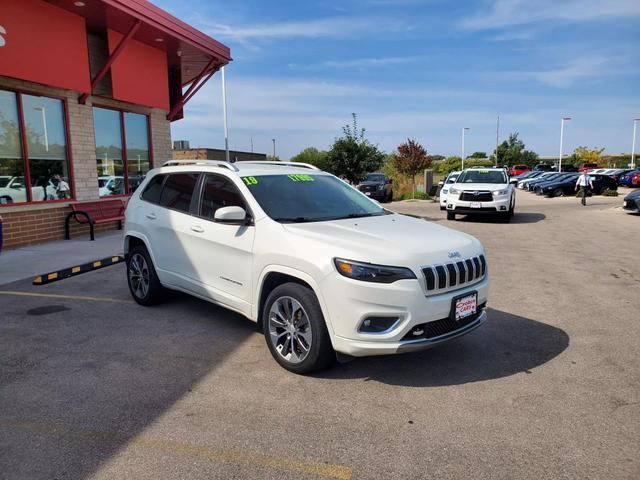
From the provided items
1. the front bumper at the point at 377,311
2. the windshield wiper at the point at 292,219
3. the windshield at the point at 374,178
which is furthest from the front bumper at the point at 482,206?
the front bumper at the point at 377,311

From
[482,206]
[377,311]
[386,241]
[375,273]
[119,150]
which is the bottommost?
[482,206]

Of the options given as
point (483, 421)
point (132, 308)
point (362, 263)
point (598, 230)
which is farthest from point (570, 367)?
point (598, 230)

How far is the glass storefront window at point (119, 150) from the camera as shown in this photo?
13.0 meters

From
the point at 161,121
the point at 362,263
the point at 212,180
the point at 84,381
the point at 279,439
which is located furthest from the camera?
the point at 161,121

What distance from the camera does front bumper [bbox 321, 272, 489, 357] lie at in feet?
11.5

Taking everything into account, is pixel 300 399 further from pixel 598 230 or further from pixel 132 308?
pixel 598 230

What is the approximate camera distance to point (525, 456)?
9.46 ft

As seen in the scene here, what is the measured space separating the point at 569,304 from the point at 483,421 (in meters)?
3.48

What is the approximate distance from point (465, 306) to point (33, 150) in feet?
34.8

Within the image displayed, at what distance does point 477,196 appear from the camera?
15422 millimetres

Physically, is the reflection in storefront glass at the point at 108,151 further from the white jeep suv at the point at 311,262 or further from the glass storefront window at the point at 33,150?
the white jeep suv at the point at 311,262

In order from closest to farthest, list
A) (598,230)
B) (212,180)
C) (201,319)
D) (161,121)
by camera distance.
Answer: (212,180), (201,319), (598,230), (161,121)

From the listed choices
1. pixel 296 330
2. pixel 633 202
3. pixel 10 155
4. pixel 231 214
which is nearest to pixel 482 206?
pixel 633 202

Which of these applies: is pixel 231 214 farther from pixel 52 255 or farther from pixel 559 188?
pixel 559 188
